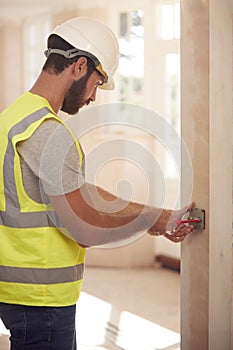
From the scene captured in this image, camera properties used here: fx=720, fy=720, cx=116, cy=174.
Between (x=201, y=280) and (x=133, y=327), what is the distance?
6.43 feet

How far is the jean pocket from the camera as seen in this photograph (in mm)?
2072

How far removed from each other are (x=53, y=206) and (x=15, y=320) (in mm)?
376

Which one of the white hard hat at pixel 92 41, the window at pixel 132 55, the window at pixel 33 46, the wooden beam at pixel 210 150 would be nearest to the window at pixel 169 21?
the window at pixel 132 55

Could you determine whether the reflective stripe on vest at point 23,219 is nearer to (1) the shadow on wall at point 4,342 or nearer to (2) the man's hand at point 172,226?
(2) the man's hand at point 172,226

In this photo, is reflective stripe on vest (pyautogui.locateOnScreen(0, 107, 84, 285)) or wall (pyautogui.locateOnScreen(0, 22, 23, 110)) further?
wall (pyautogui.locateOnScreen(0, 22, 23, 110))

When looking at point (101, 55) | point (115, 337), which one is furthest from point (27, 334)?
point (115, 337)

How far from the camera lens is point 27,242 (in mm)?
2035

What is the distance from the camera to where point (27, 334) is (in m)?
2.07

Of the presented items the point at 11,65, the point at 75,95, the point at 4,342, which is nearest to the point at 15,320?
the point at 75,95

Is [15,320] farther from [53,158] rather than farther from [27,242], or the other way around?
[53,158]

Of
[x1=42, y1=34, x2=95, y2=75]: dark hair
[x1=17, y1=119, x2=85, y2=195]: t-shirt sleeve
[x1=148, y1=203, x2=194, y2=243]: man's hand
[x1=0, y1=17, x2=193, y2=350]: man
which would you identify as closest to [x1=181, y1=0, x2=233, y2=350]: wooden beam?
[x1=148, y1=203, x2=194, y2=243]: man's hand

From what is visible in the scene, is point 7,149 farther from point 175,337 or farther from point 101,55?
point 175,337

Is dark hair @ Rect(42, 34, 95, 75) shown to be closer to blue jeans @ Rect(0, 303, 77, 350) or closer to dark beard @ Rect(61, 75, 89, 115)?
dark beard @ Rect(61, 75, 89, 115)

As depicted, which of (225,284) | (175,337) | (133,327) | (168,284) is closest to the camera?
(225,284)
